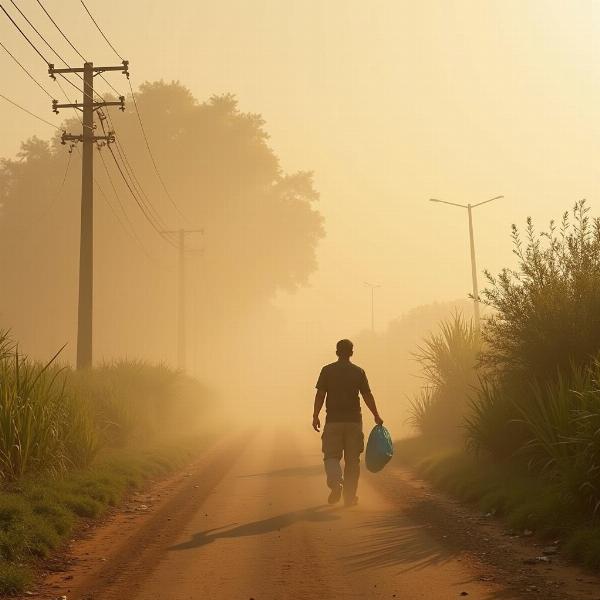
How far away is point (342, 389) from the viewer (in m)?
14.2

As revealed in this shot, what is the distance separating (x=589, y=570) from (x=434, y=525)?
325cm

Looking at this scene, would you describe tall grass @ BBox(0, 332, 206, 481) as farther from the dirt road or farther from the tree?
the tree

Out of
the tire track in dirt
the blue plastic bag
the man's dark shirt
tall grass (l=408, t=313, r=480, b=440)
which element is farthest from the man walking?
tall grass (l=408, t=313, r=480, b=440)

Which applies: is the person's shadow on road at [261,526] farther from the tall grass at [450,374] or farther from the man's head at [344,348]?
the tall grass at [450,374]

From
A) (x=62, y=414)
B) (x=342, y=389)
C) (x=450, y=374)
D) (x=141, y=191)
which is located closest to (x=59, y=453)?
(x=62, y=414)

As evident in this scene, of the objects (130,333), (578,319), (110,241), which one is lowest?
(578,319)

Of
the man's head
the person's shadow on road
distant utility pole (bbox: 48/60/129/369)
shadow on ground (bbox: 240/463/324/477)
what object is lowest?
the person's shadow on road

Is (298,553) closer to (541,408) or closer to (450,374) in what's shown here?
(541,408)

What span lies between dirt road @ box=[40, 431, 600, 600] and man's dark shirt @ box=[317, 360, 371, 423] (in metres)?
1.38

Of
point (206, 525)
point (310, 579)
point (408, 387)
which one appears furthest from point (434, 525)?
point (408, 387)

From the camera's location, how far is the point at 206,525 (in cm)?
1188

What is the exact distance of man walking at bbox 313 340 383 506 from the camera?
13.8m

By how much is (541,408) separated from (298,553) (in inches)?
193

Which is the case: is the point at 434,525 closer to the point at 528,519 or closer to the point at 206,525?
the point at 528,519
